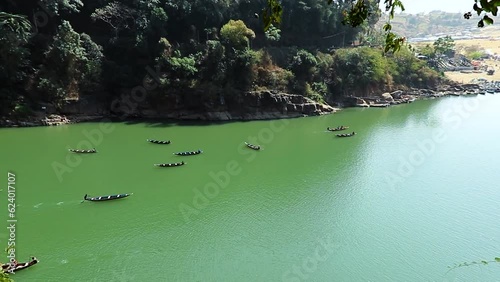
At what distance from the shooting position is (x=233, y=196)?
13.5 meters

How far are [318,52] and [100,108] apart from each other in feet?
50.3

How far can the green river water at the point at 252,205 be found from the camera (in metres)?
9.47

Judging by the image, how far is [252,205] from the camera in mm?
12867

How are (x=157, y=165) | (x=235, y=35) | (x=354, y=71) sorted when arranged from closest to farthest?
(x=157, y=165) → (x=235, y=35) → (x=354, y=71)

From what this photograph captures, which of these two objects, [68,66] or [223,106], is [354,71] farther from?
[68,66]

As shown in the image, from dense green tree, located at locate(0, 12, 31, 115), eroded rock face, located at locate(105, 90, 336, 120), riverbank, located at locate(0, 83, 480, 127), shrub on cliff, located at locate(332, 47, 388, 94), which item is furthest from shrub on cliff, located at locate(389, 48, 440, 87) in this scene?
dense green tree, located at locate(0, 12, 31, 115)

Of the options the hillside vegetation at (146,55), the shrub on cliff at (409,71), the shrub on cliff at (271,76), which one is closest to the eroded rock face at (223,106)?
the hillside vegetation at (146,55)

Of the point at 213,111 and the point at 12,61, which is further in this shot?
the point at 213,111

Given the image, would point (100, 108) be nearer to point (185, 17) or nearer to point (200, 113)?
point (200, 113)

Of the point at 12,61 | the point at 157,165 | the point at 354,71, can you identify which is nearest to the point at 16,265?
the point at 157,165

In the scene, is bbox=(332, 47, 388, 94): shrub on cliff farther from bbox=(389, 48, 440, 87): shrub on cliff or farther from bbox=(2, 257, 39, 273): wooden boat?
bbox=(2, 257, 39, 273): wooden boat

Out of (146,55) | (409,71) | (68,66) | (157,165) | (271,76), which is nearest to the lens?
(157,165)

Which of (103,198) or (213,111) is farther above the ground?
(213,111)

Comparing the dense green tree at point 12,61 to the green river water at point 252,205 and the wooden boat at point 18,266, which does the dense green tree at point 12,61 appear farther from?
the wooden boat at point 18,266
